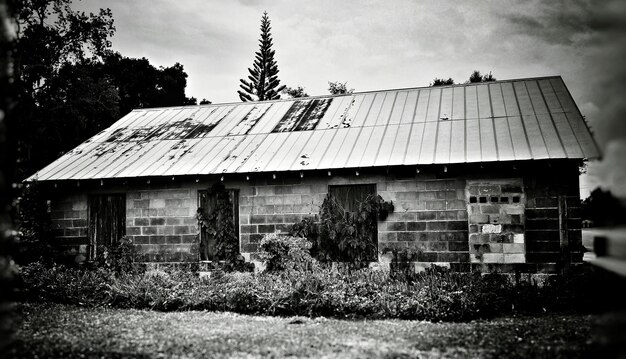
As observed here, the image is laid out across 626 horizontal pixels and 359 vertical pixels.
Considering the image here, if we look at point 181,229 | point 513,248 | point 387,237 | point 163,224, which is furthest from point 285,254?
point 513,248

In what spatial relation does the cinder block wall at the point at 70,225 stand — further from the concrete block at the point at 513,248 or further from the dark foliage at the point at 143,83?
the dark foliage at the point at 143,83

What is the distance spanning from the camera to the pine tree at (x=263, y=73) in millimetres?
36531

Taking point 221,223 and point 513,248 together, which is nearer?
point 513,248

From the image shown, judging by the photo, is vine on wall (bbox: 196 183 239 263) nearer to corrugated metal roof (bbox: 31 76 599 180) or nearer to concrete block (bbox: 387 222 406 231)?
corrugated metal roof (bbox: 31 76 599 180)

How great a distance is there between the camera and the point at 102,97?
21.6 meters

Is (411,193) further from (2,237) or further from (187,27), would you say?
(187,27)

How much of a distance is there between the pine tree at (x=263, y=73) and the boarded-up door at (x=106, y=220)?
2417 cm

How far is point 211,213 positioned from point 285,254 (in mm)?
2721

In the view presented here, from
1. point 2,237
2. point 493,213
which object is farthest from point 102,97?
point 2,237

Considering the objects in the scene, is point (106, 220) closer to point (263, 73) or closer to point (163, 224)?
point (163, 224)

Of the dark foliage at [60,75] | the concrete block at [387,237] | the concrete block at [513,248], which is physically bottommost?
the concrete block at [513,248]

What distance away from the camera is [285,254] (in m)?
10.7

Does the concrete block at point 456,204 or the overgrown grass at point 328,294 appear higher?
the concrete block at point 456,204

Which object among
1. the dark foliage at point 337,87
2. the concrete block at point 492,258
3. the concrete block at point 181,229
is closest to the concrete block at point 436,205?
the concrete block at point 492,258
